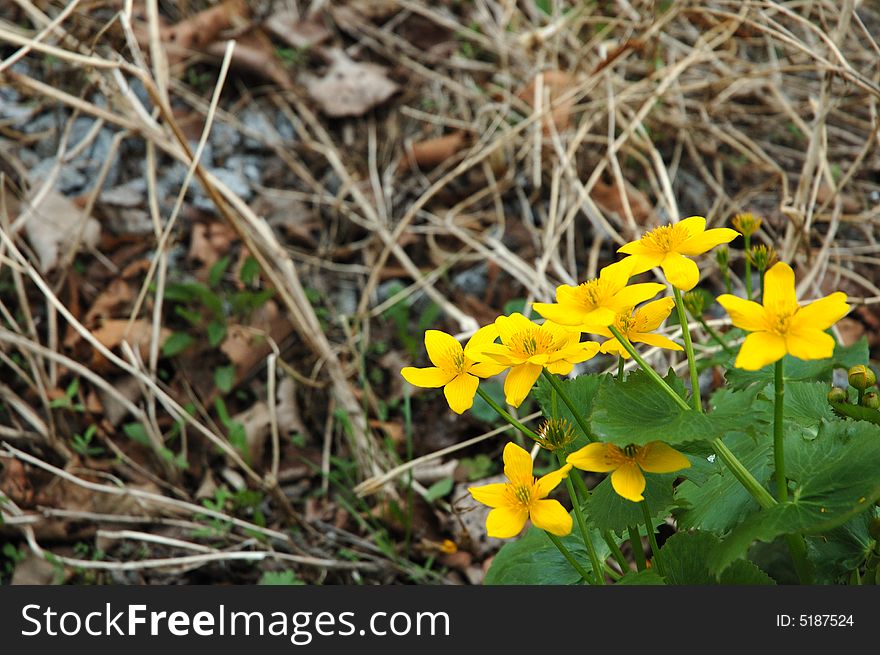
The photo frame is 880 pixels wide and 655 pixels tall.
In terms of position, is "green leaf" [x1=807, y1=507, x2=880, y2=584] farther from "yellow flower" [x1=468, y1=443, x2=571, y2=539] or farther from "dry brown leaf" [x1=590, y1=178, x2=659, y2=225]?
"dry brown leaf" [x1=590, y1=178, x2=659, y2=225]

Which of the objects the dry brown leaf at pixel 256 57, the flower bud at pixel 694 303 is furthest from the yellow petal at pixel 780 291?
the dry brown leaf at pixel 256 57

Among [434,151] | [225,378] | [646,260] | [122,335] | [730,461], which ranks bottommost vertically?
[730,461]

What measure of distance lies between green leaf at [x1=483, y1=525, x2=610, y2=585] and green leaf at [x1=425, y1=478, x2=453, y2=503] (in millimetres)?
850

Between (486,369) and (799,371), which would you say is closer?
(486,369)

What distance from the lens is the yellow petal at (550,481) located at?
2.83 ft

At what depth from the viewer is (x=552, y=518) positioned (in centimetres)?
89

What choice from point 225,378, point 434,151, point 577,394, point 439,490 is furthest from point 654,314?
point 434,151

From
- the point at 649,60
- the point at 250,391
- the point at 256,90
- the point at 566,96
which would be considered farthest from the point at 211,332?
the point at 649,60

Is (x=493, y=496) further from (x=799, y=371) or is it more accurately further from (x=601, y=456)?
(x=799, y=371)

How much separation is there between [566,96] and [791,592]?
76.0 inches

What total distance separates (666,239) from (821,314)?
0.63ft

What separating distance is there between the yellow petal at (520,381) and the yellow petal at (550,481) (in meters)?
0.09

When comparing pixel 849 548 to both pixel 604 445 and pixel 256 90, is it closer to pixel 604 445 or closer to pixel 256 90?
pixel 604 445

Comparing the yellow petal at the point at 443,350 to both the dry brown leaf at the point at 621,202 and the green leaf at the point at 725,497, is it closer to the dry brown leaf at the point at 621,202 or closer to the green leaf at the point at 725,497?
the green leaf at the point at 725,497
